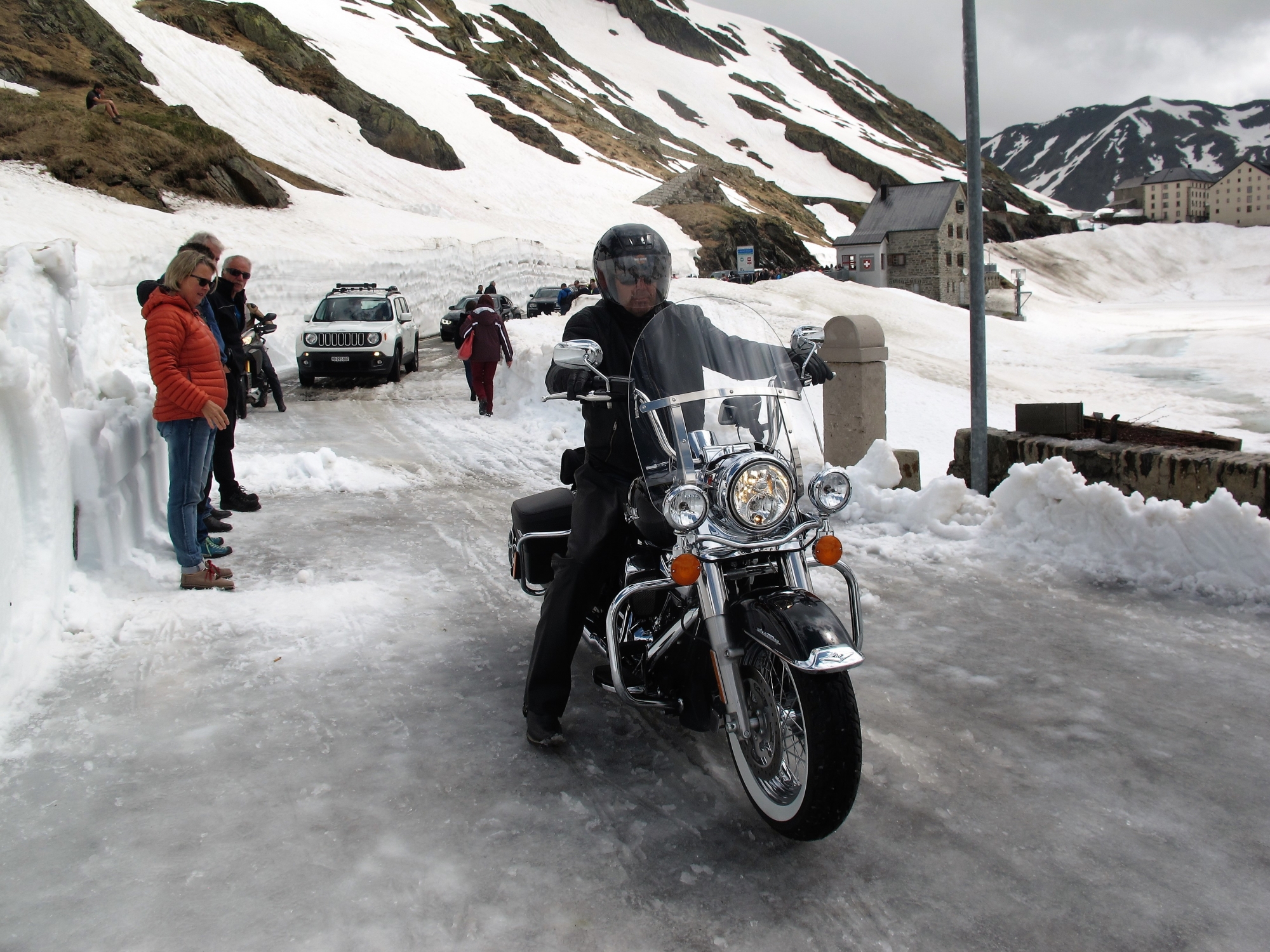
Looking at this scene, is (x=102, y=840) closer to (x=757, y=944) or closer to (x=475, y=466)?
(x=757, y=944)

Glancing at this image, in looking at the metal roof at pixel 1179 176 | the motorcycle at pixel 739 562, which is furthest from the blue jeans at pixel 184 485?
the metal roof at pixel 1179 176

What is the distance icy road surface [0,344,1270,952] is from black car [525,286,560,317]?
28605mm

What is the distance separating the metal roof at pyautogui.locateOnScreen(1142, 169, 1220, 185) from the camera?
143000 millimetres

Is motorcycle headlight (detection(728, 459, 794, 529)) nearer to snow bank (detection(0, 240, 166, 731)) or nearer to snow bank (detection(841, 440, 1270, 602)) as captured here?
snow bank (detection(0, 240, 166, 731))

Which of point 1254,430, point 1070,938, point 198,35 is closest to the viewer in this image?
point 1070,938

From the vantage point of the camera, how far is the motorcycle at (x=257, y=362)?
14156 millimetres

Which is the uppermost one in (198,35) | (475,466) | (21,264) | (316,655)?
(198,35)

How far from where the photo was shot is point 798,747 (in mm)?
2947

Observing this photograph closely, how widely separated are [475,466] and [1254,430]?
11532 millimetres

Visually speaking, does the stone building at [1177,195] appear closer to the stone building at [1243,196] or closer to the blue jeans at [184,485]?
the stone building at [1243,196]

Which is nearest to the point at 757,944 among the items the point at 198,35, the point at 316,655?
the point at 316,655

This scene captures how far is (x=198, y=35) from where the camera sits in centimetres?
5800

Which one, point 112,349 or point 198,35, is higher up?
point 198,35

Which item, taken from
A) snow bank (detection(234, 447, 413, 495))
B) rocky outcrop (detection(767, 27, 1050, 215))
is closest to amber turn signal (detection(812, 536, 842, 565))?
snow bank (detection(234, 447, 413, 495))
